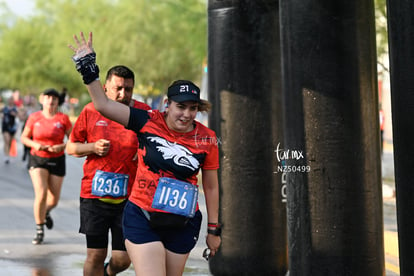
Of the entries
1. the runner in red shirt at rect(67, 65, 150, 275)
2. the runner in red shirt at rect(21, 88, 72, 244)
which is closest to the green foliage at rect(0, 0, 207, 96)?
the runner in red shirt at rect(21, 88, 72, 244)

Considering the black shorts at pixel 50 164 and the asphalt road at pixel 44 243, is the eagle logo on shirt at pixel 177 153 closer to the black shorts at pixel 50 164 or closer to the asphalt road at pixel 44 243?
the asphalt road at pixel 44 243

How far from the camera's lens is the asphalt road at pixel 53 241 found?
28.7ft

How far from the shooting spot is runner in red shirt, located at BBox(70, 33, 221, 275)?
205 inches

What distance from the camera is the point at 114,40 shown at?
5000 centimetres

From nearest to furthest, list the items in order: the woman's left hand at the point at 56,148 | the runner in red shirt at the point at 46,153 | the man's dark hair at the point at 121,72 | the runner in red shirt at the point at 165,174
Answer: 1. the runner in red shirt at the point at 165,174
2. the man's dark hair at the point at 121,72
3. the woman's left hand at the point at 56,148
4. the runner in red shirt at the point at 46,153

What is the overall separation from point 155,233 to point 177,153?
0.53m

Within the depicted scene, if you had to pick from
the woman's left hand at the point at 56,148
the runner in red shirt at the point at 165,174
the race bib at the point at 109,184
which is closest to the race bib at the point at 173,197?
the runner in red shirt at the point at 165,174

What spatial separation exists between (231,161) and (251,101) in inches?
24.0

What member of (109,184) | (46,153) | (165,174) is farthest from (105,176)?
(46,153)

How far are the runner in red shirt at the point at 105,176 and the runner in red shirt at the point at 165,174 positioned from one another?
1117 millimetres

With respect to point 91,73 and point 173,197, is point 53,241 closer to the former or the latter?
point 173,197

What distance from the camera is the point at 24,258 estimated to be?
9.30 meters

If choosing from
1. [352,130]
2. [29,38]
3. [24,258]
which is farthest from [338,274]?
[29,38]

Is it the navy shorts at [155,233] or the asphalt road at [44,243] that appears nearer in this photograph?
the navy shorts at [155,233]
